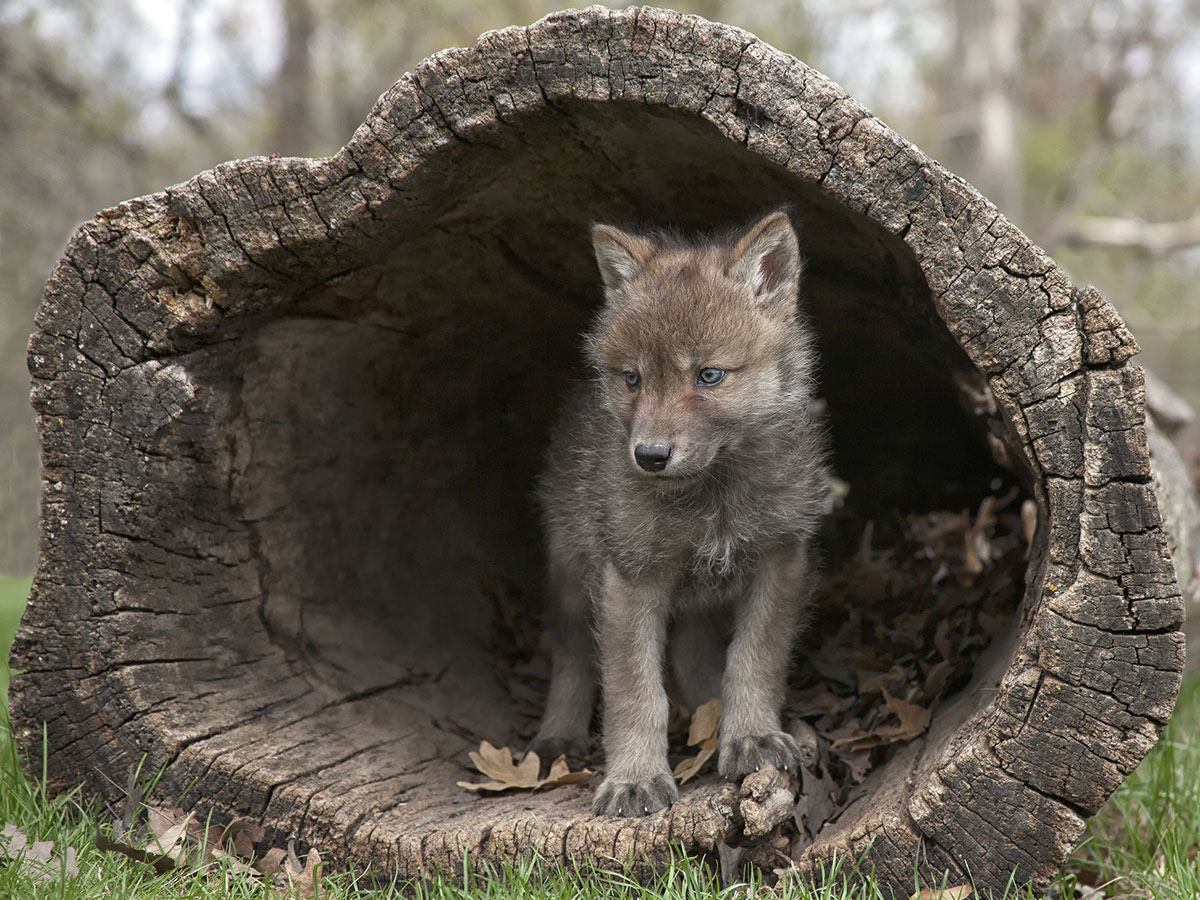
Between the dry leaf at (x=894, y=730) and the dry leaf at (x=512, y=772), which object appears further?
the dry leaf at (x=512, y=772)

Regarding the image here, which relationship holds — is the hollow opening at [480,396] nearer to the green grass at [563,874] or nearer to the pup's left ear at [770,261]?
the pup's left ear at [770,261]

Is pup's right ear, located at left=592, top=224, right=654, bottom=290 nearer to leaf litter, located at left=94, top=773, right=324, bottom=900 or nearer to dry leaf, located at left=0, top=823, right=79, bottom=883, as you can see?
leaf litter, located at left=94, top=773, right=324, bottom=900

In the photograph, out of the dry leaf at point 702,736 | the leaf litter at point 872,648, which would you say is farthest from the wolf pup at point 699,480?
the leaf litter at point 872,648

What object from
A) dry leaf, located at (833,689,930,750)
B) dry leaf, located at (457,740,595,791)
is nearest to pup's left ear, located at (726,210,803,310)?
dry leaf, located at (833,689,930,750)

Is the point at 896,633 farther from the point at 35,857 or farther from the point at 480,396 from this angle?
the point at 35,857

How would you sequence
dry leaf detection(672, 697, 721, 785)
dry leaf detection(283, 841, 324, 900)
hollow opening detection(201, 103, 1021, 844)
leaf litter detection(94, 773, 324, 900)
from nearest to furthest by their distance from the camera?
dry leaf detection(283, 841, 324, 900), leaf litter detection(94, 773, 324, 900), dry leaf detection(672, 697, 721, 785), hollow opening detection(201, 103, 1021, 844)

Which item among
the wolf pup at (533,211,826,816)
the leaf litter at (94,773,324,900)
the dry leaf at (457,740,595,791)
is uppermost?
the wolf pup at (533,211,826,816)

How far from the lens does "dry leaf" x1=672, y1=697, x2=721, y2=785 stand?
3592 mm

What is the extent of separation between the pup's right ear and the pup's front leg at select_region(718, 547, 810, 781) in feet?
3.76

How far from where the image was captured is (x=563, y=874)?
9.69 ft

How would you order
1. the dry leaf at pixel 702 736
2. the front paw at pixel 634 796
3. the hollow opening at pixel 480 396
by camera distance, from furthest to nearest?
1. the hollow opening at pixel 480 396
2. the dry leaf at pixel 702 736
3. the front paw at pixel 634 796

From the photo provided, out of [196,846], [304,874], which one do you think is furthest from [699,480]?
[196,846]

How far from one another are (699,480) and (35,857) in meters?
2.36

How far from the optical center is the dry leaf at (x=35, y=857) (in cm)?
292
